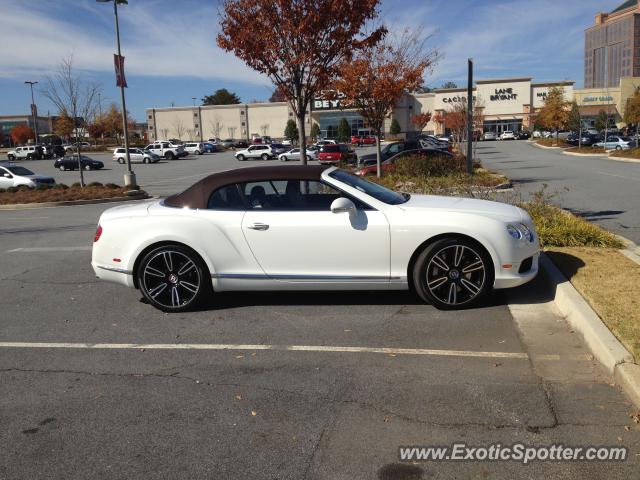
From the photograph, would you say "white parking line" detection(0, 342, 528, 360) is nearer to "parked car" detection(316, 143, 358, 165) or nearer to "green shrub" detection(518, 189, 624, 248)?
"green shrub" detection(518, 189, 624, 248)

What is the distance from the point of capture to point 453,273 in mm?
5859

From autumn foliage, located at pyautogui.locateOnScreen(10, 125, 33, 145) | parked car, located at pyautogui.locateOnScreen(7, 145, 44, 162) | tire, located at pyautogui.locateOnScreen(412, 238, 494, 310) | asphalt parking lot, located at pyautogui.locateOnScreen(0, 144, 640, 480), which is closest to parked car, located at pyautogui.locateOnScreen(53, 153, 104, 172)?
parked car, located at pyautogui.locateOnScreen(7, 145, 44, 162)

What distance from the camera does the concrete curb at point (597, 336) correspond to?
12.9 ft

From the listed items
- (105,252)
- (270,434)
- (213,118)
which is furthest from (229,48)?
(213,118)

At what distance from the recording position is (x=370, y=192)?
6207 millimetres

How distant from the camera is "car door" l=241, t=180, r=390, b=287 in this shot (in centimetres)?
586

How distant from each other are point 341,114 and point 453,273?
90.3 meters

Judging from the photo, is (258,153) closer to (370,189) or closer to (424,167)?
(424,167)

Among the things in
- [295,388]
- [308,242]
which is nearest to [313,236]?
[308,242]

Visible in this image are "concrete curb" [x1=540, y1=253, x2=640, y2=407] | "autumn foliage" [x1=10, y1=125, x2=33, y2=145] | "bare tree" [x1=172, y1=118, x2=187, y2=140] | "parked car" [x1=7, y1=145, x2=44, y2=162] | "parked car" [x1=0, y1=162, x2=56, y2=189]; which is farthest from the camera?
"autumn foliage" [x1=10, y1=125, x2=33, y2=145]

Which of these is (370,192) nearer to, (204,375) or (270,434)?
(204,375)

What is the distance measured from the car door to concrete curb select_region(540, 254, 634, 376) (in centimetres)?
174

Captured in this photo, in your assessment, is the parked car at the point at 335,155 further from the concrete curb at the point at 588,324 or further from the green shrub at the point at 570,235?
the concrete curb at the point at 588,324

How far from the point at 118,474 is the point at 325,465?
45.1 inches
